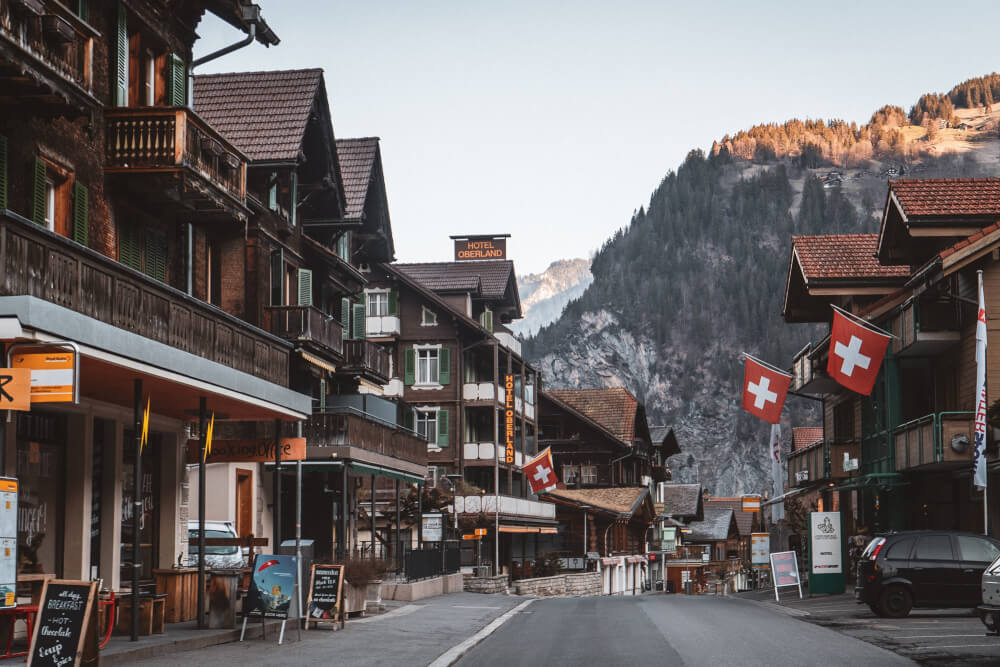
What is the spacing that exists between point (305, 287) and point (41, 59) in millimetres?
17399

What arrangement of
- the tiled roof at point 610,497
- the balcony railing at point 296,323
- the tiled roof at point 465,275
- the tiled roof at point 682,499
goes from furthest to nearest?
the tiled roof at point 682,499 < the tiled roof at point 610,497 < the tiled roof at point 465,275 < the balcony railing at point 296,323

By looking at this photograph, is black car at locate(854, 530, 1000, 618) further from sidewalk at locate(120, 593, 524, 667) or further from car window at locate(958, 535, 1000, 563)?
sidewalk at locate(120, 593, 524, 667)

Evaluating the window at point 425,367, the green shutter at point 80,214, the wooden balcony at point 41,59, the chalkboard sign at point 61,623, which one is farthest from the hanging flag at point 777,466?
the chalkboard sign at point 61,623

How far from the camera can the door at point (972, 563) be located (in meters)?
23.1

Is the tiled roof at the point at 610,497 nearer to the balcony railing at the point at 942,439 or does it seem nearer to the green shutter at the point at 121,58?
the balcony railing at the point at 942,439

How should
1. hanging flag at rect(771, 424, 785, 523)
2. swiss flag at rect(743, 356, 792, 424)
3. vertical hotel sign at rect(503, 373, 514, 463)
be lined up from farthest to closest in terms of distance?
vertical hotel sign at rect(503, 373, 514, 463) < hanging flag at rect(771, 424, 785, 523) < swiss flag at rect(743, 356, 792, 424)

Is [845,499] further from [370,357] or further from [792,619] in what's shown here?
[792,619]

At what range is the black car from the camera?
23281mm

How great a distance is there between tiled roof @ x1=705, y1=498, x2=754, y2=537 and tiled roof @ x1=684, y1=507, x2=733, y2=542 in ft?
4.89

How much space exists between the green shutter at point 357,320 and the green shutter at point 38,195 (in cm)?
2167

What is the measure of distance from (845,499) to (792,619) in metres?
22.4

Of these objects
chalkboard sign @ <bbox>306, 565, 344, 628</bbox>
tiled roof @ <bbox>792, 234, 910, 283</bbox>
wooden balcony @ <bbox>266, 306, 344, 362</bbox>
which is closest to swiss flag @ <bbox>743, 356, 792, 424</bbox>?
tiled roof @ <bbox>792, 234, 910, 283</bbox>

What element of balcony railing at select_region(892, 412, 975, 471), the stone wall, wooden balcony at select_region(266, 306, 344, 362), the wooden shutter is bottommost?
the stone wall

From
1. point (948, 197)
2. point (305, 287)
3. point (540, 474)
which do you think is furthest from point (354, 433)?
point (540, 474)
